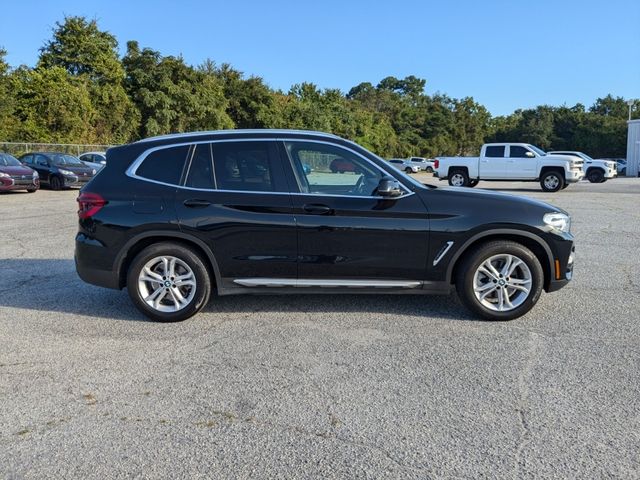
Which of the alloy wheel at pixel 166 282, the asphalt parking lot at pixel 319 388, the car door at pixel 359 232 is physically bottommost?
the asphalt parking lot at pixel 319 388

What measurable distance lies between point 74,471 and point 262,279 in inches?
101

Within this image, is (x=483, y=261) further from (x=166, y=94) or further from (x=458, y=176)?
(x=166, y=94)

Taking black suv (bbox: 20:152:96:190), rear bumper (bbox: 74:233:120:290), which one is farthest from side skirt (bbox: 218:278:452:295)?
black suv (bbox: 20:152:96:190)

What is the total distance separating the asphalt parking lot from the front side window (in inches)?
48.1

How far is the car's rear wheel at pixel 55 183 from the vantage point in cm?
2144

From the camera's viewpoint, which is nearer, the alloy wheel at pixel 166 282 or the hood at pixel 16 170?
the alloy wheel at pixel 166 282

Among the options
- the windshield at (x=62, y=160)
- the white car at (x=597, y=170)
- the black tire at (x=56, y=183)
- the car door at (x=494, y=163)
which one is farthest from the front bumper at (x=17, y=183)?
the white car at (x=597, y=170)

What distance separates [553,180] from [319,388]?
20.9 meters

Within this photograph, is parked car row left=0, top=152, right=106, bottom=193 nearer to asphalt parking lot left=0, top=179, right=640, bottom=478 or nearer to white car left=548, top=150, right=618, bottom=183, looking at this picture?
asphalt parking lot left=0, top=179, right=640, bottom=478

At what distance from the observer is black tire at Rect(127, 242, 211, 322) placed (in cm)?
511

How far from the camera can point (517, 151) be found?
22.6m

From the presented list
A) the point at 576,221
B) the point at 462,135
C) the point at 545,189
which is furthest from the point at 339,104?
the point at 576,221

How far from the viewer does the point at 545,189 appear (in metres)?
22.5

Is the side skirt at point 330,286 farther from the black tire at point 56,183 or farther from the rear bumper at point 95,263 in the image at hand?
the black tire at point 56,183
